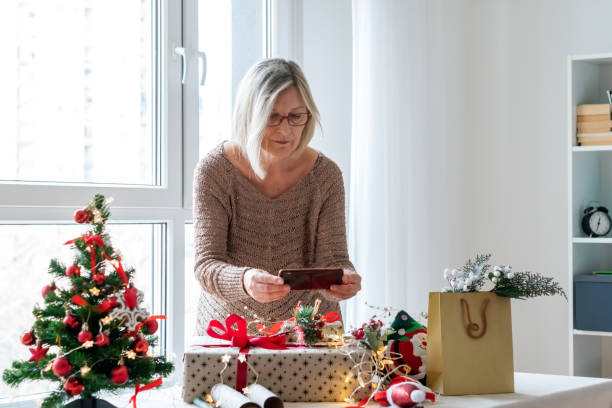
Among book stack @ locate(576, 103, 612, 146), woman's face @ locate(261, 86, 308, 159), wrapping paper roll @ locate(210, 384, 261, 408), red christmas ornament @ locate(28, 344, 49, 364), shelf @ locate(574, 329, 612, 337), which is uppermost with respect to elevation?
book stack @ locate(576, 103, 612, 146)

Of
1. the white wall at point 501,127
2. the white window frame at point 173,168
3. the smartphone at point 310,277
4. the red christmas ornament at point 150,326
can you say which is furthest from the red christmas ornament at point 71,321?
the white wall at point 501,127

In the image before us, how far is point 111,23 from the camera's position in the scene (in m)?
2.38

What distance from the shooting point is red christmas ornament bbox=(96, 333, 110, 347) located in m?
1.09

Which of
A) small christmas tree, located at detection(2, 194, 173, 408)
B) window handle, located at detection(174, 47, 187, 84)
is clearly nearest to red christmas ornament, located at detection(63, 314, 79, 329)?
small christmas tree, located at detection(2, 194, 173, 408)

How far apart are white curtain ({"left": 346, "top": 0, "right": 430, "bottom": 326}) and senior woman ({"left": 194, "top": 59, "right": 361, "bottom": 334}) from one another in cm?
91

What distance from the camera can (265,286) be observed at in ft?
4.83

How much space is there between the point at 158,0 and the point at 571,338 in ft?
6.49

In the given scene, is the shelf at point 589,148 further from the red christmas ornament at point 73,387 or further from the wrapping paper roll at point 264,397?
the red christmas ornament at point 73,387

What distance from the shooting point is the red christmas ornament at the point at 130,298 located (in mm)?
1145

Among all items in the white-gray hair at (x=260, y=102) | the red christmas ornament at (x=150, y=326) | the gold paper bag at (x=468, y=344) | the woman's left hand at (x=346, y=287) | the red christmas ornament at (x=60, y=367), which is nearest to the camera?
the red christmas ornament at (x=60, y=367)

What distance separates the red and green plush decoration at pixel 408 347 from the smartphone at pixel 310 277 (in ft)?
0.45

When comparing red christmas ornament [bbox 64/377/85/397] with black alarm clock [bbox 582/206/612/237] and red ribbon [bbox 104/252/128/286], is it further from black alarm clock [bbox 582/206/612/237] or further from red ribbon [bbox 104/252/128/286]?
black alarm clock [bbox 582/206/612/237]

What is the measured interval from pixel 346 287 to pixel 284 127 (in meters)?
0.42

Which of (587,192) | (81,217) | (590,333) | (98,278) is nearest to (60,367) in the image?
(98,278)
